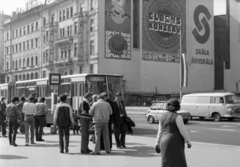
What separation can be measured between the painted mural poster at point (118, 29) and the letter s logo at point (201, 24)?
1529 cm

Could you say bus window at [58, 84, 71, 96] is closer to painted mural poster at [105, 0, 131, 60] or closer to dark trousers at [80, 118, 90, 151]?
dark trousers at [80, 118, 90, 151]

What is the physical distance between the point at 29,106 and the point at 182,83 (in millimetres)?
27331

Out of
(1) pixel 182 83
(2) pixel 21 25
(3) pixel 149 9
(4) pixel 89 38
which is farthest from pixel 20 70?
(1) pixel 182 83

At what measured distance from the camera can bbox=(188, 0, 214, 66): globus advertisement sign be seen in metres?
73.4

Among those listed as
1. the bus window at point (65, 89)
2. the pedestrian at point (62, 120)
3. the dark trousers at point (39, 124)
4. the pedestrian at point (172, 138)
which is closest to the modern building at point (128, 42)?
the bus window at point (65, 89)

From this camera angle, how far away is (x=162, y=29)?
2697 inches

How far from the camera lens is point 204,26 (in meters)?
75.8

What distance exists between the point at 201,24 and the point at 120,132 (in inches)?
2521

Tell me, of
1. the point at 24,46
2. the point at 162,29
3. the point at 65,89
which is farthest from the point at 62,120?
the point at 24,46

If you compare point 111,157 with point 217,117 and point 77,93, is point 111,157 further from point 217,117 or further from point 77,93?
point 217,117

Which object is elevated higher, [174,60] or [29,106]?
[174,60]

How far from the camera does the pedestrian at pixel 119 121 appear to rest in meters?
13.2

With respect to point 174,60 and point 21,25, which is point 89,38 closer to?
point 174,60

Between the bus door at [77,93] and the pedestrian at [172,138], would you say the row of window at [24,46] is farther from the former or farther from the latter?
the pedestrian at [172,138]
